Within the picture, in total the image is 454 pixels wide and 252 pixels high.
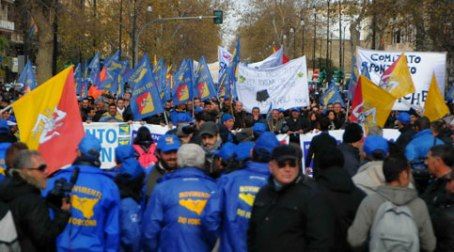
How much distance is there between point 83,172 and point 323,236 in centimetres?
181

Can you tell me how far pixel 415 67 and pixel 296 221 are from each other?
1191 cm

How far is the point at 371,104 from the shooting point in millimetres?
13086

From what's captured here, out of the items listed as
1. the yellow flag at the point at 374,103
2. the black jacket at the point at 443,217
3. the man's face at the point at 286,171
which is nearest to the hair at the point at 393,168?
the black jacket at the point at 443,217

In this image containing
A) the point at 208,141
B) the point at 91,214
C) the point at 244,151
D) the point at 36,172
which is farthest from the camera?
the point at 208,141

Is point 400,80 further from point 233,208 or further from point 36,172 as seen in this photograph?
point 36,172

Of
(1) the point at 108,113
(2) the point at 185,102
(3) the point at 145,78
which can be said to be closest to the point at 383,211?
(3) the point at 145,78

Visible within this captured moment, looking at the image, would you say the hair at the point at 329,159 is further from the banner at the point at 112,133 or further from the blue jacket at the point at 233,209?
Result: the banner at the point at 112,133

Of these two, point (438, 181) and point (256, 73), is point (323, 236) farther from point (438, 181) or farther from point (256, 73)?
point (256, 73)

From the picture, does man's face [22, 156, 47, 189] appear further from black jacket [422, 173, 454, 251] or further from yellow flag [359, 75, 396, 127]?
yellow flag [359, 75, 396, 127]

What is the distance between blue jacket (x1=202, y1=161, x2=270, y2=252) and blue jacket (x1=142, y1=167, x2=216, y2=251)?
112 millimetres

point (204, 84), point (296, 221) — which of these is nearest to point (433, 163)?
point (296, 221)

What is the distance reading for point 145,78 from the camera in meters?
16.0

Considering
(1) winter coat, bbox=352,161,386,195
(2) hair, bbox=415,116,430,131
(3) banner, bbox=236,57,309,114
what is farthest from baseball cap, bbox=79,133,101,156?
(3) banner, bbox=236,57,309,114

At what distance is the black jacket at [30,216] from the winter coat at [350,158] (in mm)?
3577
